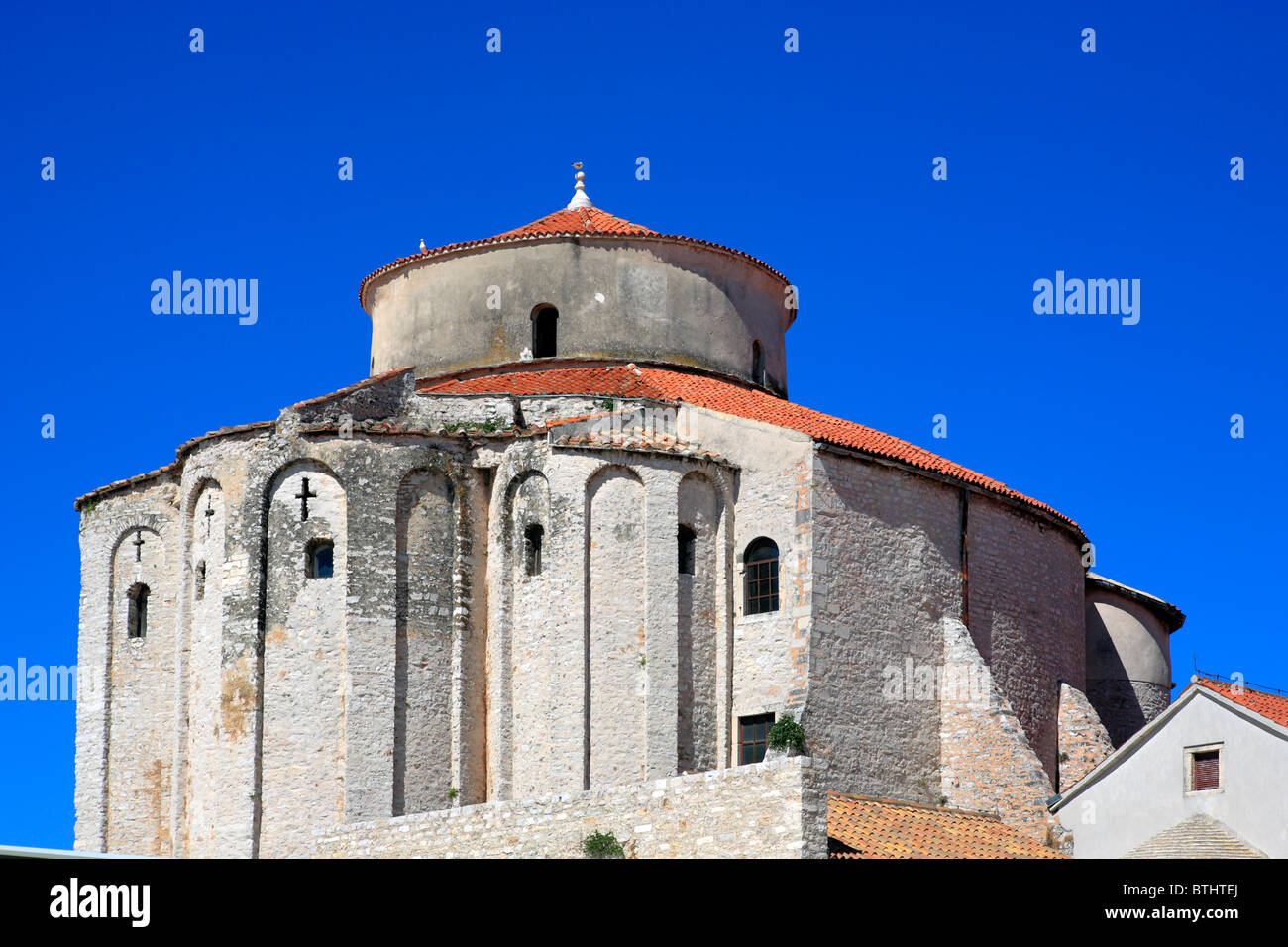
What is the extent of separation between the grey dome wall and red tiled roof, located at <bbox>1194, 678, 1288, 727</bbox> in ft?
38.9

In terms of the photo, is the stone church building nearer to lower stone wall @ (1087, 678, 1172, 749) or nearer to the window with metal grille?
the window with metal grille

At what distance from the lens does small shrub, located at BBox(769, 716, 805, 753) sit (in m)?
31.4

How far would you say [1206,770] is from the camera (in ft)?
95.2

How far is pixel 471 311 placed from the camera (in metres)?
39.4

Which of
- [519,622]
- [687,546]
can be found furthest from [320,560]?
[687,546]

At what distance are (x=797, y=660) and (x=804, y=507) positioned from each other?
2.71 meters

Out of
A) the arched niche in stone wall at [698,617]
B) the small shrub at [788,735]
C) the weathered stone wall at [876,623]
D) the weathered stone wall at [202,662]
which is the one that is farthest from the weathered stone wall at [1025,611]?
the weathered stone wall at [202,662]

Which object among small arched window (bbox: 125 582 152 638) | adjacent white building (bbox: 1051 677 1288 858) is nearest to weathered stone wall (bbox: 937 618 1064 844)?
adjacent white building (bbox: 1051 677 1288 858)

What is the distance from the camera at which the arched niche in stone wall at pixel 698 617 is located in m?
32.8

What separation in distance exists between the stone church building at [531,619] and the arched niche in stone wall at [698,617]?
48 mm

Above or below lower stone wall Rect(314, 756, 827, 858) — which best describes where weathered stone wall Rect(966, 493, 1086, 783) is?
above

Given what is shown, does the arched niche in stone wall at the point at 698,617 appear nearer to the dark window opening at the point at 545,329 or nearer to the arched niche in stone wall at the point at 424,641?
the arched niche in stone wall at the point at 424,641
